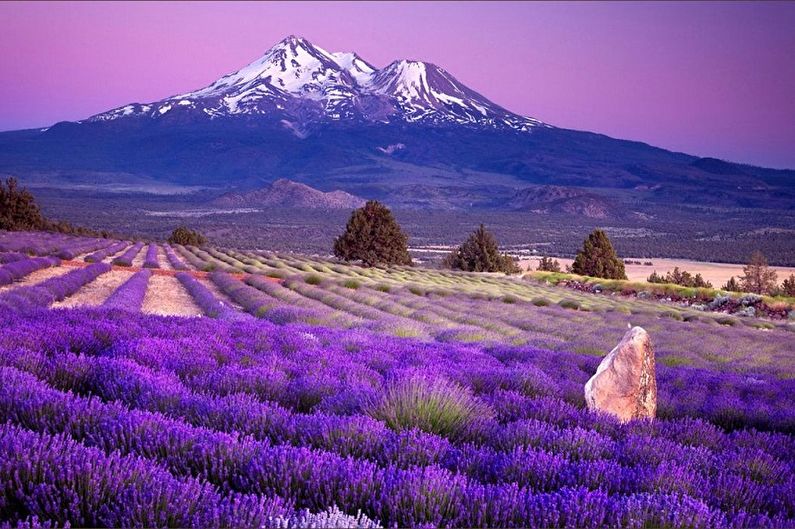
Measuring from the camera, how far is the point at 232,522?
2.46m

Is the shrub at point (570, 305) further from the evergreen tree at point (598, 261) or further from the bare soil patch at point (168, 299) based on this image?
the evergreen tree at point (598, 261)

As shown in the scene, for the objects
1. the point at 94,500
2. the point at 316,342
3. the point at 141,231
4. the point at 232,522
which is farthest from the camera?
the point at 141,231

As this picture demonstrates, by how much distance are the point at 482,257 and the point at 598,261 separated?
910 cm

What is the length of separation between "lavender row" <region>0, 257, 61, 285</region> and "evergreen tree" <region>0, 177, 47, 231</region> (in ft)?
102

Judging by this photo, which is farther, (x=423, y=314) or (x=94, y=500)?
(x=423, y=314)

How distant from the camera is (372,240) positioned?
49.6 m

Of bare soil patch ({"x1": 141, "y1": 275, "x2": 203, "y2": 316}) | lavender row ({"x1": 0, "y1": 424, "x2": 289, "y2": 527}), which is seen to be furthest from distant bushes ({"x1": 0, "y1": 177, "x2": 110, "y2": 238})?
lavender row ({"x1": 0, "y1": 424, "x2": 289, "y2": 527})

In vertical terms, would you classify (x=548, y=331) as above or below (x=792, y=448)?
below

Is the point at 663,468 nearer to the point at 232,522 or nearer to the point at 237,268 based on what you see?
the point at 232,522

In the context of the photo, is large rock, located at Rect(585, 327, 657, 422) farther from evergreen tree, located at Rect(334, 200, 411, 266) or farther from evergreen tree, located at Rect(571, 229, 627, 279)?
evergreen tree, located at Rect(571, 229, 627, 279)

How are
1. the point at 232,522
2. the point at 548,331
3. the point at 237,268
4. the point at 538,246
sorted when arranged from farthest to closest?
the point at 538,246
the point at 237,268
the point at 548,331
the point at 232,522

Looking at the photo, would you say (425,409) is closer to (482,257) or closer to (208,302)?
(208,302)

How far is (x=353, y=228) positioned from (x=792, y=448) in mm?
45084

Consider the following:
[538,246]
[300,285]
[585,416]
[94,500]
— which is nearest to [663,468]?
[585,416]
